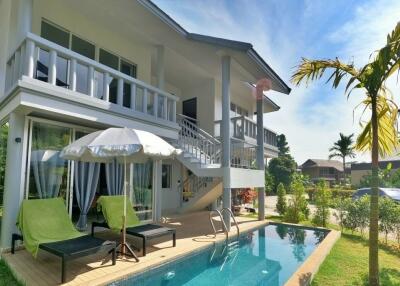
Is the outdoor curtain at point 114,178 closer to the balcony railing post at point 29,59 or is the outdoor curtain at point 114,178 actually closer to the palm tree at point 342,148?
the balcony railing post at point 29,59

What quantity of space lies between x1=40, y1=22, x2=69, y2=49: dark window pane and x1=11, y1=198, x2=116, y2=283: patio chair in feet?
18.7

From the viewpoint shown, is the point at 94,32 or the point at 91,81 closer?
the point at 91,81

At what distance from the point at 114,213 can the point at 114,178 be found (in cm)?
187

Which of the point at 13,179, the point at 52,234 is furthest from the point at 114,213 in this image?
the point at 13,179

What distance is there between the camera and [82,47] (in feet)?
35.7

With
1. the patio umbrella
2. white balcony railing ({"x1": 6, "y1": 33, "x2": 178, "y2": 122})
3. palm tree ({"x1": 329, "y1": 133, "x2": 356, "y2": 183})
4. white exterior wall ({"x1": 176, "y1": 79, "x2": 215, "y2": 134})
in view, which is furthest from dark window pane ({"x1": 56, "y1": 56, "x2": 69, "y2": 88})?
palm tree ({"x1": 329, "y1": 133, "x2": 356, "y2": 183})

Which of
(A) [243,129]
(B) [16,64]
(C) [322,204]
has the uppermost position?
(B) [16,64]

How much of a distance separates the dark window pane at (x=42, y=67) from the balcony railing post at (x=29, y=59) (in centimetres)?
101

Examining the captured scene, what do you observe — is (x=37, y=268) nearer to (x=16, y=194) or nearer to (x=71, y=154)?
(x=16, y=194)

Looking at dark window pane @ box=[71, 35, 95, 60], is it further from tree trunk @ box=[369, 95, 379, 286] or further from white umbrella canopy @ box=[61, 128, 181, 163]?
tree trunk @ box=[369, 95, 379, 286]

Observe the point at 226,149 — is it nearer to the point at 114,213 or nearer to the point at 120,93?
the point at 120,93

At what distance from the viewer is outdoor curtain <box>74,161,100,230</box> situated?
30.7 feet

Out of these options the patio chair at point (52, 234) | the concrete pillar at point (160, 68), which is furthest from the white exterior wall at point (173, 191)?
the patio chair at point (52, 234)

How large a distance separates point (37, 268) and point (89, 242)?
126cm
